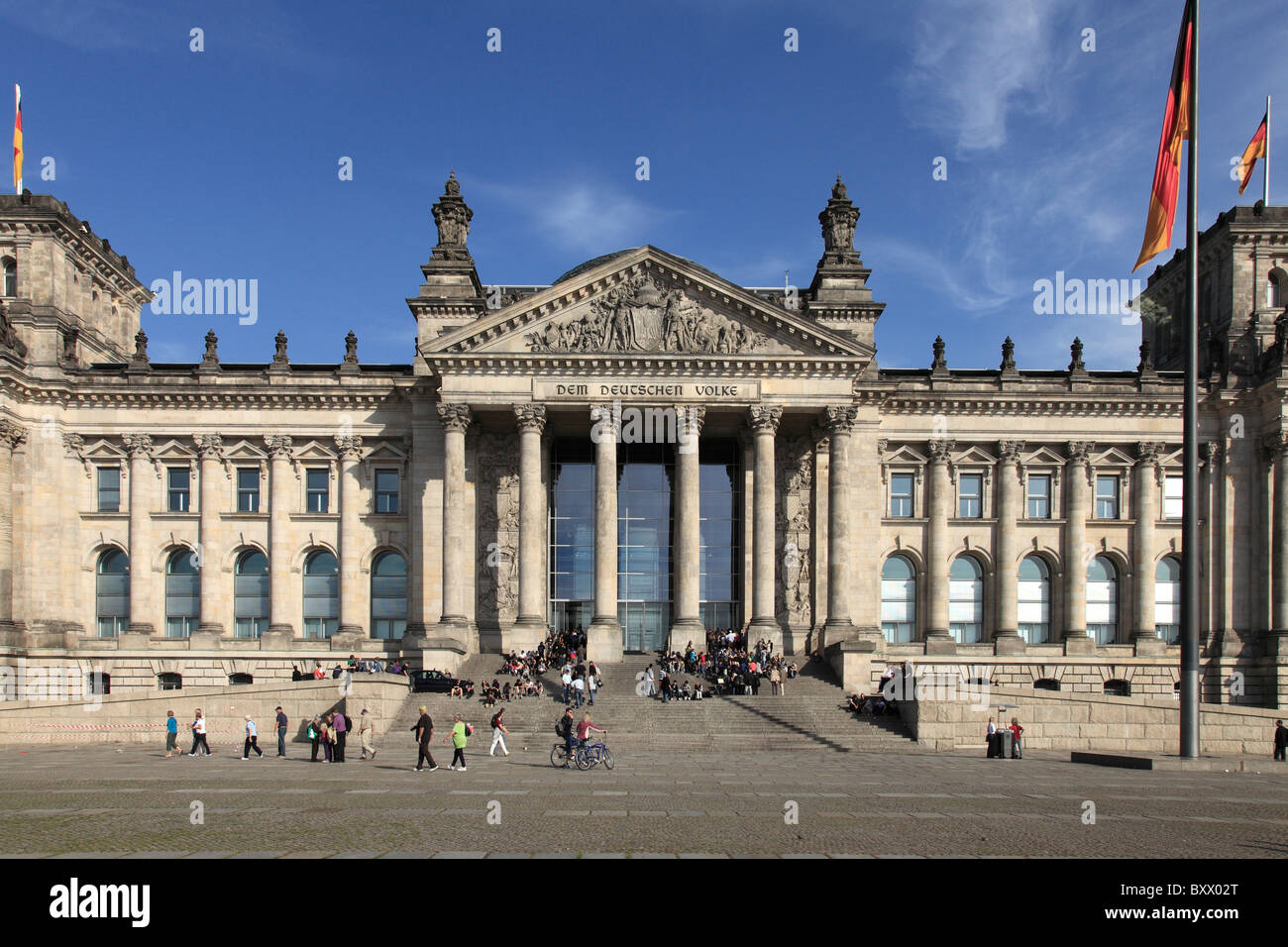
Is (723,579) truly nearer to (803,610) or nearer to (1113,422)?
(803,610)

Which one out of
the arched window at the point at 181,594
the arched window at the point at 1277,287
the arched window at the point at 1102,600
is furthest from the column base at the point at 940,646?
the arched window at the point at 181,594

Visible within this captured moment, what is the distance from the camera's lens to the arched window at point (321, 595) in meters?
60.5

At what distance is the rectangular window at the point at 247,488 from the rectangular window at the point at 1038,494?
42.9m

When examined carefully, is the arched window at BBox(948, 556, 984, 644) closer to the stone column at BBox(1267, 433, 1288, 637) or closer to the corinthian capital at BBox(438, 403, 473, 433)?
the stone column at BBox(1267, 433, 1288, 637)

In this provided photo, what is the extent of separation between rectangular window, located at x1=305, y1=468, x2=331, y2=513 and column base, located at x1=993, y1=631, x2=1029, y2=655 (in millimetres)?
37280

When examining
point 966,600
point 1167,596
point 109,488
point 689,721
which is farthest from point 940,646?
point 109,488

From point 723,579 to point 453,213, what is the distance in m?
24.9

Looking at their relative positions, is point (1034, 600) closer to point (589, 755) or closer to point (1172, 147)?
point (1172, 147)

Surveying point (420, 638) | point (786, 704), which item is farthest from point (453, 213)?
point (786, 704)

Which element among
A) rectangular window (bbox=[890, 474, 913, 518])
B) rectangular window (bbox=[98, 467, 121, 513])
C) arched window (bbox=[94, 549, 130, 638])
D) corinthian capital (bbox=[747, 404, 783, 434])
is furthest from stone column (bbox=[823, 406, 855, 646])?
rectangular window (bbox=[98, 467, 121, 513])

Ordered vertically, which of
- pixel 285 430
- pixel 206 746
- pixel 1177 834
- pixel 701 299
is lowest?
pixel 206 746

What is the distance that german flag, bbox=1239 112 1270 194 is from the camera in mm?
49250

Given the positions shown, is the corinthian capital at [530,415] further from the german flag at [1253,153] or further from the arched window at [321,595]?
the german flag at [1253,153]

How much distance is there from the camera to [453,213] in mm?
60875
